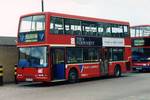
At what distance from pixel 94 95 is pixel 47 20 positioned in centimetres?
614

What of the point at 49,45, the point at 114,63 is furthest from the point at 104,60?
the point at 49,45

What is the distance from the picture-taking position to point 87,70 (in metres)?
24.8

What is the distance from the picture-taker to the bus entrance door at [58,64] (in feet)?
73.0

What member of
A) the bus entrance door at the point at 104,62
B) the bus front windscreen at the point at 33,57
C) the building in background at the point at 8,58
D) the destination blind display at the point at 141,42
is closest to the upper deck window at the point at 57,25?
the bus front windscreen at the point at 33,57

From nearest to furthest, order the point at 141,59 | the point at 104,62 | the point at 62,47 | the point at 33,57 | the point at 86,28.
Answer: the point at 33,57
the point at 62,47
the point at 86,28
the point at 104,62
the point at 141,59

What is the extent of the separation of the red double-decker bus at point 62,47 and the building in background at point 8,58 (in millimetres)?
1845

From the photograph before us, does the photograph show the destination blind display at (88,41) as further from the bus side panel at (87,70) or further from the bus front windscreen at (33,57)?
the bus front windscreen at (33,57)

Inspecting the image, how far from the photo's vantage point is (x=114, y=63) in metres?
27.6

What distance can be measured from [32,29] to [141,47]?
13.0 meters

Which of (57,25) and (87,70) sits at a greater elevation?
(57,25)

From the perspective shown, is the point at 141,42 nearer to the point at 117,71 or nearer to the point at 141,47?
the point at 141,47

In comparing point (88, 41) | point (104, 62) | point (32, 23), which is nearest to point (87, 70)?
point (88, 41)

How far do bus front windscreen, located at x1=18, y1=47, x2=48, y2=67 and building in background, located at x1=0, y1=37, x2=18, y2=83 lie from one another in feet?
6.41

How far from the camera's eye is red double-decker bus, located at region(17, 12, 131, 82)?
71.8 ft
